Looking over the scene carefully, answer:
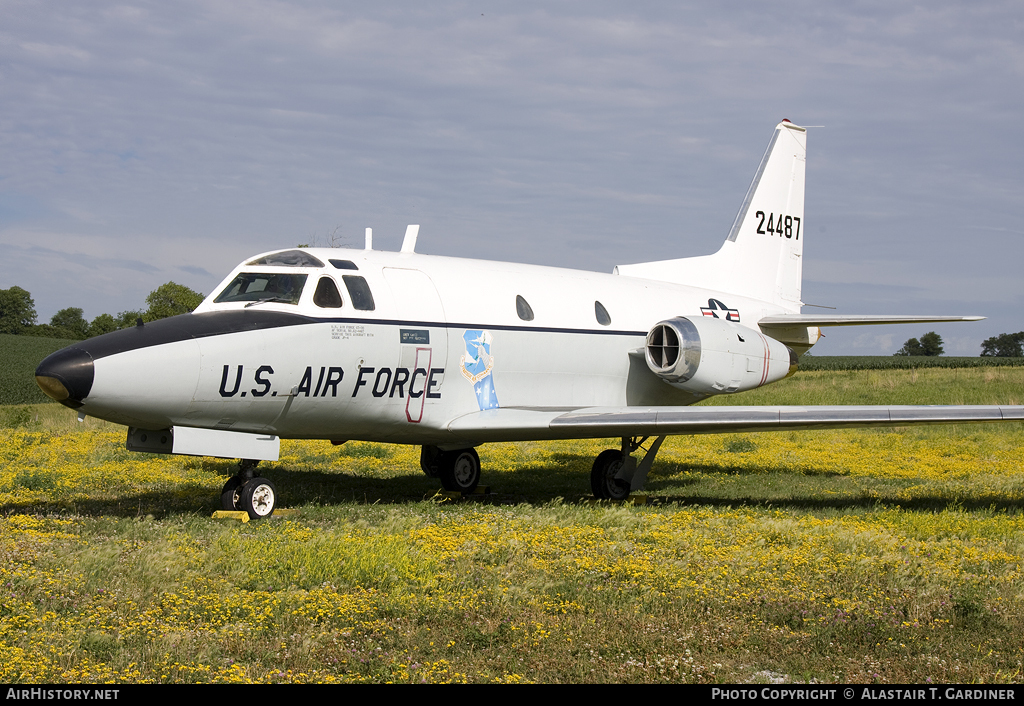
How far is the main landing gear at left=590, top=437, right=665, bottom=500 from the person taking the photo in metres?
14.3

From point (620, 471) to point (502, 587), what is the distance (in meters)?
7.16

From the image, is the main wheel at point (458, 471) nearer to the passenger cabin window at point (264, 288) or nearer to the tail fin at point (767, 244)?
the passenger cabin window at point (264, 288)

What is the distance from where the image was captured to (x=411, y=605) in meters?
6.79

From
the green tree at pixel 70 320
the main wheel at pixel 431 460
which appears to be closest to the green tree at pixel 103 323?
the green tree at pixel 70 320

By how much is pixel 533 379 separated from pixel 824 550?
522cm

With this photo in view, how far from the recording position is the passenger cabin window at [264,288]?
424 inches

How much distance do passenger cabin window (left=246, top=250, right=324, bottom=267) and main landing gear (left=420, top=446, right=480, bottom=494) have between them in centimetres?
464

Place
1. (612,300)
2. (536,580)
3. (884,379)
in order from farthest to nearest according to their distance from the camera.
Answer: (884,379) < (612,300) < (536,580)

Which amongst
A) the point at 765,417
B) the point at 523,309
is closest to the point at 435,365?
the point at 523,309

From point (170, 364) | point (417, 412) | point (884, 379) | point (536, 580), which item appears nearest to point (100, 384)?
point (170, 364)

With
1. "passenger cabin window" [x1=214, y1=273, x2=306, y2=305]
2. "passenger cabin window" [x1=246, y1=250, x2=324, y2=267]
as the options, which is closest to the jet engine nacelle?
"passenger cabin window" [x1=246, y1=250, x2=324, y2=267]

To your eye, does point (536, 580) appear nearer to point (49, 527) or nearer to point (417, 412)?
point (417, 412)

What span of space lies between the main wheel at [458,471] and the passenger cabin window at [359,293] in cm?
411

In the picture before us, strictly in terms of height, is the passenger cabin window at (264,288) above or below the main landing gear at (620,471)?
above
